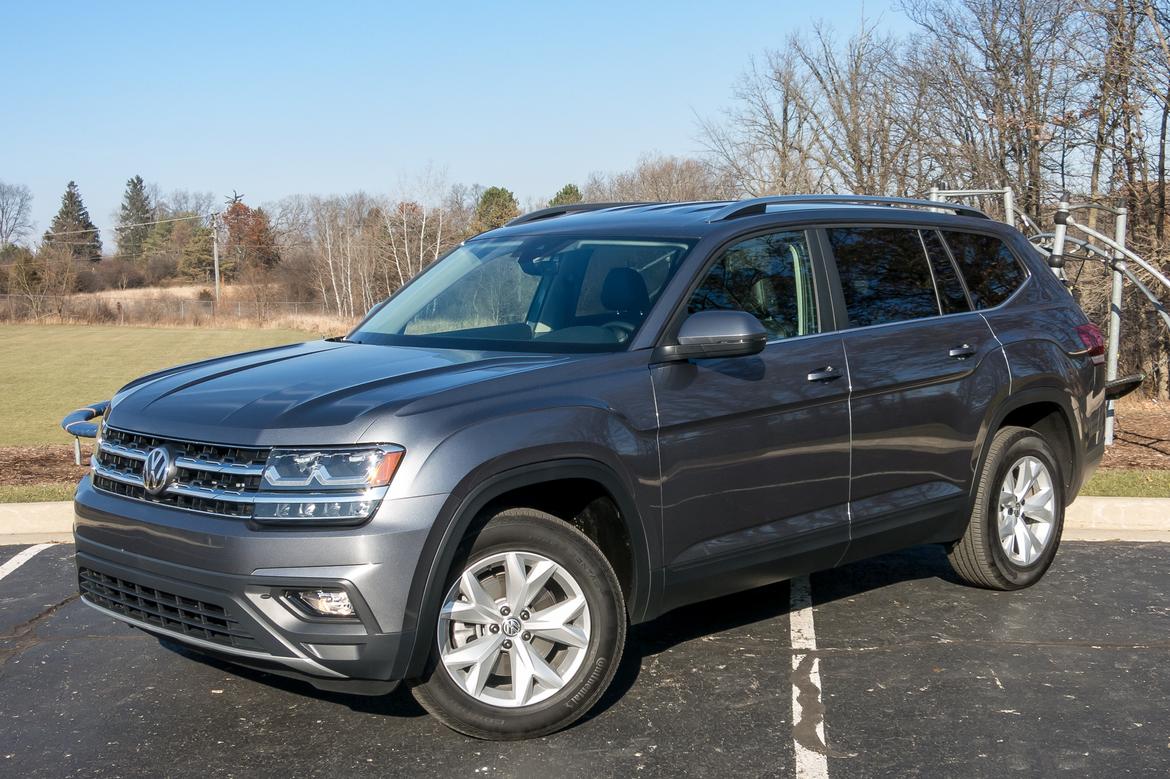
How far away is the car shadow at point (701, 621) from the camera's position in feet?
15.9

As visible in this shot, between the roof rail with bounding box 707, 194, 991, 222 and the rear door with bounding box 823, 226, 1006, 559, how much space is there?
0.19 meters

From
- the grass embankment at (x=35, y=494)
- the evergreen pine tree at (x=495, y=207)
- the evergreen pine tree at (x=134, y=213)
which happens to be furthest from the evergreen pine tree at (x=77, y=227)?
the grass embankment at (x=35, y=494)

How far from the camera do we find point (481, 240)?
238 inches

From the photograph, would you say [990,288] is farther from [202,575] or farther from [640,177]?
[640,177]

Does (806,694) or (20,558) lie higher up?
(20,558)

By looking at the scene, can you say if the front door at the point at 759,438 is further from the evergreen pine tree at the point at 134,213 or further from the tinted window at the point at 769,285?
the evergreen pine tree at the point at 134,213

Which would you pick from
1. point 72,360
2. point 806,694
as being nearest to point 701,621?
point 806,694

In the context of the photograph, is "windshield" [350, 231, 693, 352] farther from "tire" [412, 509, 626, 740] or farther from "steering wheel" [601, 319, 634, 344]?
"tire" [412, 509, 626, 740]

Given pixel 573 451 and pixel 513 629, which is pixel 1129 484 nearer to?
pixel 573 451

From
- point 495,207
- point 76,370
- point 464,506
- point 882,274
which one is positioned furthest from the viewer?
point 495,207

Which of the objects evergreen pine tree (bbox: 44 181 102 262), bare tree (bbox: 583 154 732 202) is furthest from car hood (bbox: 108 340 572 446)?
evergreen pine tree (bbox: 44 181 102 262)

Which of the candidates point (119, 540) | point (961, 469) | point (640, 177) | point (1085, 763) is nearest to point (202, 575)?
point (119, 540)

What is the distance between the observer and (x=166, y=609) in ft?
13.7

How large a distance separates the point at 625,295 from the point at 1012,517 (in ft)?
8.35
